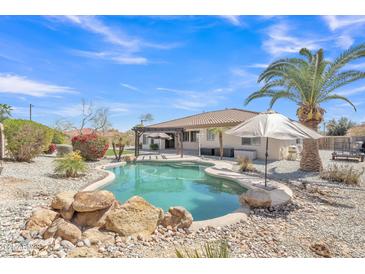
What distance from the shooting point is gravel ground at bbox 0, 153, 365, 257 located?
3.70 metres

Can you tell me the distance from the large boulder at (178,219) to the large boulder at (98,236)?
4.17 ft

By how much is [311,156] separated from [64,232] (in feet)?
41.2

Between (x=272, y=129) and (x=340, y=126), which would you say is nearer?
(x=272, y=129)

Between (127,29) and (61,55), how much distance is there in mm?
3749

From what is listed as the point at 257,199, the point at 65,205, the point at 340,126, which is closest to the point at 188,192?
the point at 257,199

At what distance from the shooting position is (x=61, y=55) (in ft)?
26.3

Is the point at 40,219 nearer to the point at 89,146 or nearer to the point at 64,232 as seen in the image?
the point at 64,232

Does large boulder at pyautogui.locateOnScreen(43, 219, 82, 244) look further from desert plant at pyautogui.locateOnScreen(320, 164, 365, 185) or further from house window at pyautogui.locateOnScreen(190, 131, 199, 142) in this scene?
house window at pyautogui.locateOnScreen(190, 131, 199, 142)

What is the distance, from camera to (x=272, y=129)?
679cm

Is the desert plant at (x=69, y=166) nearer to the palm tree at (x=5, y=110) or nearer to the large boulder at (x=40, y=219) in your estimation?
the large boulder at (x=40, y=219)

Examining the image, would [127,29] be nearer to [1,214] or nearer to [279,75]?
[1,214]

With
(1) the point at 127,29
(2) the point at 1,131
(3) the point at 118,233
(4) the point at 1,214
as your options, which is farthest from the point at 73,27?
(2) the point at 1,131

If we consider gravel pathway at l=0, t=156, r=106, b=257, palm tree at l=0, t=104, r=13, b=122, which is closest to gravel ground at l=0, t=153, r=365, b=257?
gravel pathway at l=0, t=156, r=106, b=257

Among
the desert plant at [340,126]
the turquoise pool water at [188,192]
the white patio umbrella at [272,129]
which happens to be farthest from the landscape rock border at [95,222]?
the desert plant at [340,126]
